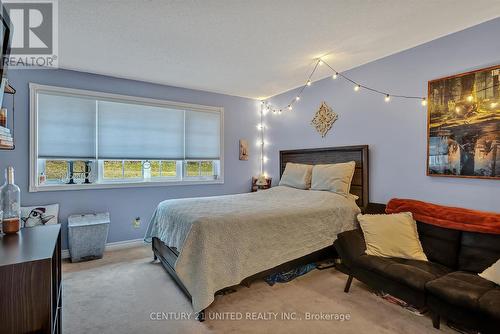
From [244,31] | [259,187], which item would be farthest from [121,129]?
[259,187]

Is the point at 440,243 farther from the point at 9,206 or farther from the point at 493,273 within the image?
the point at 9,206

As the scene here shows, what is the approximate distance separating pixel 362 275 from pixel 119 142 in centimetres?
347

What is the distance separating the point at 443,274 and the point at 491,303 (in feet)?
1.53

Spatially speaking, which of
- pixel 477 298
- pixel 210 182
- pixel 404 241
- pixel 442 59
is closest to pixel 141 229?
pixel 210 182

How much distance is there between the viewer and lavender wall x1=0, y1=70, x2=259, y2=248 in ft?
10.3

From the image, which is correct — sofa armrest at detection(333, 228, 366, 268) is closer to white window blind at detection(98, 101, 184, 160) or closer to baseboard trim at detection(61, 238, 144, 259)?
white window blind at detection(98, 101, 184, 160)

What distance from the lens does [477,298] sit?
5.35 feet

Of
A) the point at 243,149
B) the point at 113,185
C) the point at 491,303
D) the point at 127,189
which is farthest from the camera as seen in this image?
the point at 243,149

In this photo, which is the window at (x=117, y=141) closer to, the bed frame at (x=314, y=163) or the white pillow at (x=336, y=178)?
the bed frame at (x=314, y=163)

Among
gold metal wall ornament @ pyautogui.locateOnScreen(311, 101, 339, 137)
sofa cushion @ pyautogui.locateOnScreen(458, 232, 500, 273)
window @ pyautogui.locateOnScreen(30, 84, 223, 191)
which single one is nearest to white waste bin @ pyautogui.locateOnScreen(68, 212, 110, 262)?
window @ pyautogui.locateOnScreen(30, 84, 223, 191)

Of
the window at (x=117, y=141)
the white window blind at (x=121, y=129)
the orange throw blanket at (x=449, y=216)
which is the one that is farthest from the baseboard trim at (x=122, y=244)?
the orange throw blanket at (x=449, y=216)

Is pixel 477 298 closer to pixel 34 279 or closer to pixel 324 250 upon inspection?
pixel 324 250

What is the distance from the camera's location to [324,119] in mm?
3807

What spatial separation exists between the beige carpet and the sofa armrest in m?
0.33
